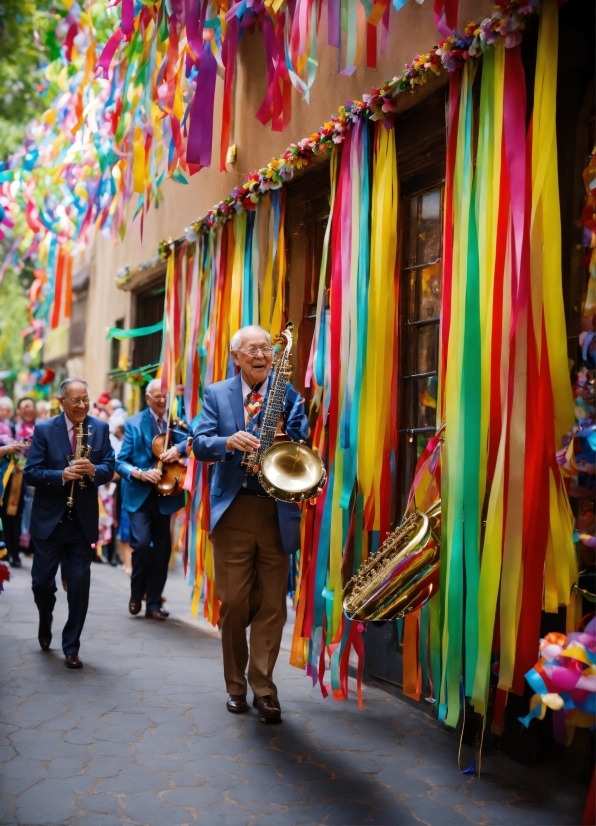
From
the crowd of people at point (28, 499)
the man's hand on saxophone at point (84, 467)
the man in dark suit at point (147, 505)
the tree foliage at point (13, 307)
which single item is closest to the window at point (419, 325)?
the man's hand on saxophone at point (84, 467)

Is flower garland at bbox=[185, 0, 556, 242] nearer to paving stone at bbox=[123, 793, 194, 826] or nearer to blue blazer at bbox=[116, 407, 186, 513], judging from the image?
blue blazer at bbox=[116, 407, 186, 513]

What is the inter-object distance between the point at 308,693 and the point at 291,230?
308cm

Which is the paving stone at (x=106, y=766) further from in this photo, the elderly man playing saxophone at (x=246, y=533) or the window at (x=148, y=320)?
the window at (x=148, y=320)

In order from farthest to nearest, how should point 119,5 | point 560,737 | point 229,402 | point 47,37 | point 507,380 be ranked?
point 47,37 < point 119,5 < point 229,402 < point 507,380 < point 560,737

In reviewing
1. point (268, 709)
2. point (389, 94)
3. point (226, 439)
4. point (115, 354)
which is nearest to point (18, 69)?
point (115, 354)

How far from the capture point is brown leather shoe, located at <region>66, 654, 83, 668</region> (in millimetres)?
5461

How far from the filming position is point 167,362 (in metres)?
8.10

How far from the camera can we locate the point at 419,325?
5.30 meters

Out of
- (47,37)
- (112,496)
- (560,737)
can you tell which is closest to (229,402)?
(560,737)

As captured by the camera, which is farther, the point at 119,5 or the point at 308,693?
the point at 119,5

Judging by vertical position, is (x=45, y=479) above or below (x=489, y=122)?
below

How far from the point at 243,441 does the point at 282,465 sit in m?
0.22

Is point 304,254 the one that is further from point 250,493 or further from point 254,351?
point 250,493

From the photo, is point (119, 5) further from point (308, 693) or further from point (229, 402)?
point (308, 693)
